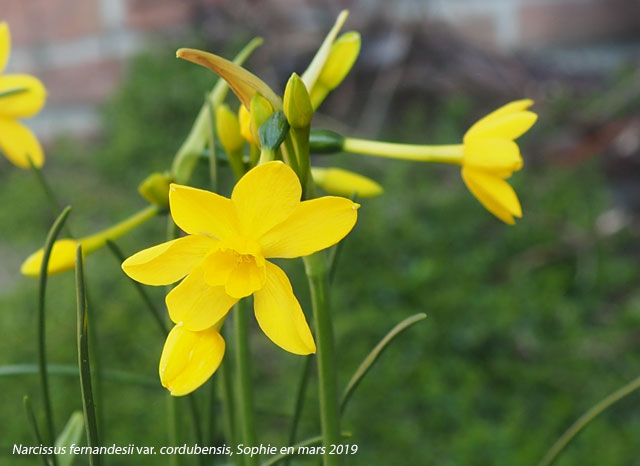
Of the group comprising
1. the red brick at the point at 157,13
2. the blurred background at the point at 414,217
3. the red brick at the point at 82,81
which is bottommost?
the blurred background at the point at 414,217

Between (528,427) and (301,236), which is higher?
(301,236)

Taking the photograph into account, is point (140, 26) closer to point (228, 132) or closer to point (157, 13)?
point (157, 13)

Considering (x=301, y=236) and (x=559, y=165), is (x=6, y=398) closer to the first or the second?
(x=301, y=236)

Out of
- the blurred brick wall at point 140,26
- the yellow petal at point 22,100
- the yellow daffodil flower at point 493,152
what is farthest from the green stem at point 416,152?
the blurred brick wall at point 140,26

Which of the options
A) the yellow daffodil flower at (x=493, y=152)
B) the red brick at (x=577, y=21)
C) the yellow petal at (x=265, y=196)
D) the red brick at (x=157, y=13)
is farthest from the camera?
the red brick at (x=577, y=21)

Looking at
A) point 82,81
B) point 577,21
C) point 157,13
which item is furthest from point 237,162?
point 577,21

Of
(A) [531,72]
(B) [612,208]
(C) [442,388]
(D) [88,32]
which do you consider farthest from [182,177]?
(D) [88,32]

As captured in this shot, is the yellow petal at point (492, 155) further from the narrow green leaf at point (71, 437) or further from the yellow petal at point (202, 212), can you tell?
the narrow green leaf at point (71, 437)

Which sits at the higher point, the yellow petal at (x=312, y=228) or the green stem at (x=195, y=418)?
the yellow petal at (x=312, y=228)
